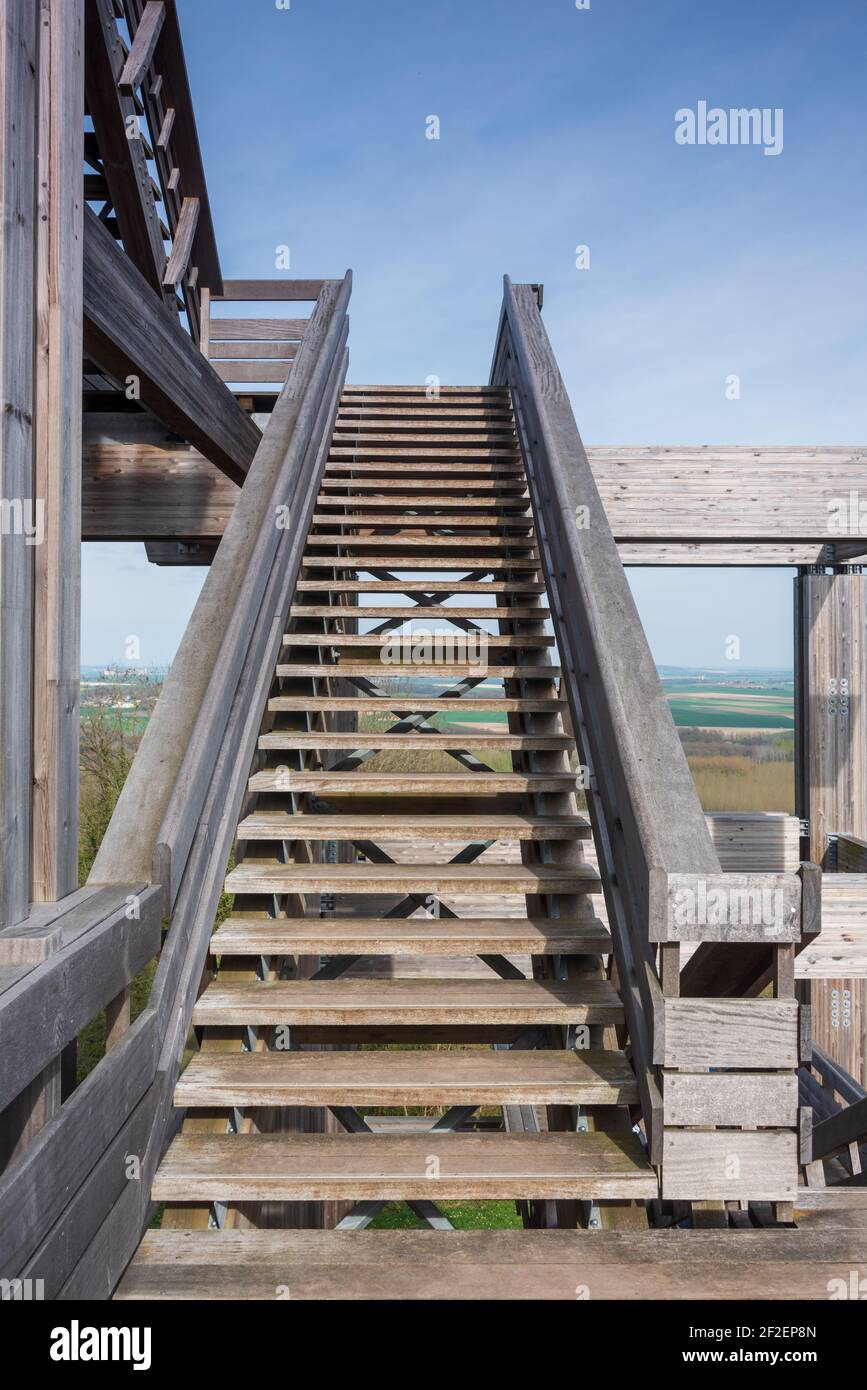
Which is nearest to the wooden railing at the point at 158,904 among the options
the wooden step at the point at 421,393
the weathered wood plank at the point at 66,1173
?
the weathered wood plank at the point at 66,1173

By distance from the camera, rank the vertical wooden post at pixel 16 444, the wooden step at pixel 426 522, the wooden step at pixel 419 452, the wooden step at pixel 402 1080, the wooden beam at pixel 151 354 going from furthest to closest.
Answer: the wooden step at pixel 419 452
the wooden step at pixel 426 522
the wooden beam at pixel 151 354
the wooden step at pixel 402 1080
the vertical wooden post at pixel 16 444

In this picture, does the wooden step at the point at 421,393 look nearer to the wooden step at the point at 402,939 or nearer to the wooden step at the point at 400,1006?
the wooden step at the point at 402,939

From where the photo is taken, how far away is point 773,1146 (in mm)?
1824

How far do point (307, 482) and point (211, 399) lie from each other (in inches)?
24.1

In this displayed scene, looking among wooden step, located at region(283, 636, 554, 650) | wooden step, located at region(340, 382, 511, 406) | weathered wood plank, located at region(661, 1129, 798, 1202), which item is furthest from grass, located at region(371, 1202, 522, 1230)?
wooden step, located at region(340, 382, 511, 406)

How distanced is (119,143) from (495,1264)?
4843 millimetres

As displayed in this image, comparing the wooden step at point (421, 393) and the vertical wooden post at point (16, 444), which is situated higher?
the wooden step at point (421, 393)

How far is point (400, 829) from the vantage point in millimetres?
2977

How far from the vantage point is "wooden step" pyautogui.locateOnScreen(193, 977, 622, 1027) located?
7.67ft

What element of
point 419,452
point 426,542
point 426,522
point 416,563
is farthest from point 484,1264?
point 419,452

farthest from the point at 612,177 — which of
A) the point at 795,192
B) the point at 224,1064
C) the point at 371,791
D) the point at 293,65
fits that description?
the point at 224,1064

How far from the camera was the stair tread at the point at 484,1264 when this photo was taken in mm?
1645

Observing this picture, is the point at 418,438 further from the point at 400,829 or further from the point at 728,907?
the point at 728,907

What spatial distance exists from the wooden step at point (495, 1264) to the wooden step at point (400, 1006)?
54 cm
